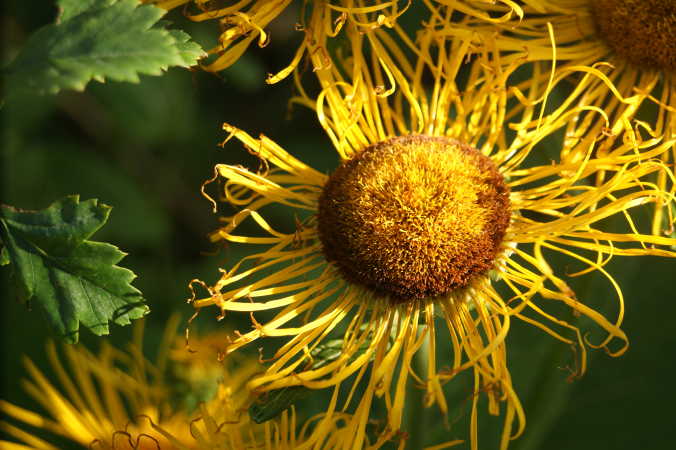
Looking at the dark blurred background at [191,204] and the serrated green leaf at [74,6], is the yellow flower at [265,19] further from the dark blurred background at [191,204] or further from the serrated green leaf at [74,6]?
the dark blurred background at [191,204]

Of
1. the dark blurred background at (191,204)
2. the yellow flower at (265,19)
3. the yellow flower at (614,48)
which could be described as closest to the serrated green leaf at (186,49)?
the yellow flower at (265,19)

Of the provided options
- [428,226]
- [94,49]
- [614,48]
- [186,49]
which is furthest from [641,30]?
[94,49]

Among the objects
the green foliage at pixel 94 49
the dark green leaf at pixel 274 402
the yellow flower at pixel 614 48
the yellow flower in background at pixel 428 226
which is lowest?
the dark green leaf at pixel 274 402

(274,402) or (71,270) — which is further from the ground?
(71,270)

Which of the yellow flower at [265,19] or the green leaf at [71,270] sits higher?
the yellow flower at [265,19]

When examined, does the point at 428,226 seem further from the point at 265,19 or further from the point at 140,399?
the point at 140,399

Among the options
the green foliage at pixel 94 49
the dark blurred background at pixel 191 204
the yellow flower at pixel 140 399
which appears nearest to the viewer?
the green foliage at pixel 94 49

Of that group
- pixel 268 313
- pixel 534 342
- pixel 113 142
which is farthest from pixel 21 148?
pixel 534 342
